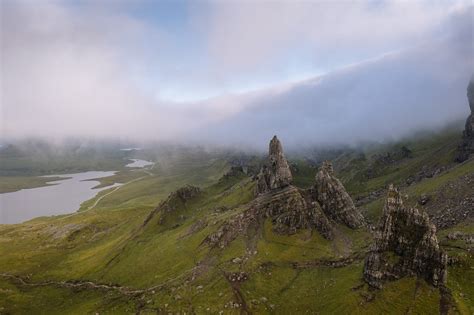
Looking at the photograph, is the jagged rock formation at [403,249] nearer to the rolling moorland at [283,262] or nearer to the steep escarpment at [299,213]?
the rolling moorland at [283,262]

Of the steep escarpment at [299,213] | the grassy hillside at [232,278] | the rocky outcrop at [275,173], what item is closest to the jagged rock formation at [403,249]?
the grassy hillside at [232,278]

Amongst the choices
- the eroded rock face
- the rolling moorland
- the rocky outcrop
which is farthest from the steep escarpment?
the rocky outcrop

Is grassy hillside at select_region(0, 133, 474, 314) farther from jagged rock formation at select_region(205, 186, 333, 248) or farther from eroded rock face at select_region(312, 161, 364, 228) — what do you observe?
eroded rock face at select_region(312, 161, 364, 228)

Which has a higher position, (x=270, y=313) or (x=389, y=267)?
(x=389, y=267)

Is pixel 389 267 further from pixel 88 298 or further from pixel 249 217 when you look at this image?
pixel 88 298

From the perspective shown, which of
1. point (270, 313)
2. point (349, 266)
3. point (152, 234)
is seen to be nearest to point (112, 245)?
point (152, 234)

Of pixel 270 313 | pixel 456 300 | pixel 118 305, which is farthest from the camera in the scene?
pixel 118 305
